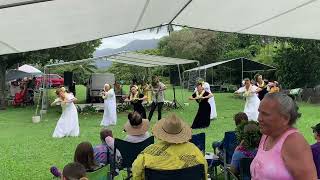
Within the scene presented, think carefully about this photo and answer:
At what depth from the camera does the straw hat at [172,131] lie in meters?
3.74

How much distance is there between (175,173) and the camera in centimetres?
370

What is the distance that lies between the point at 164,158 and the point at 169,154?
0.18 ft

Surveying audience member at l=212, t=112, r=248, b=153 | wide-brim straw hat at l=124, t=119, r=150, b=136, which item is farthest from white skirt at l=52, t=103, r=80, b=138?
audience member at l=212, t=112, r=248, b=153

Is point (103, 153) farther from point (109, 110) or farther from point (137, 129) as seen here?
point (109, 110)


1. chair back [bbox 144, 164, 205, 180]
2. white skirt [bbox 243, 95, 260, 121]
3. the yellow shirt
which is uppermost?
the yellow shirt

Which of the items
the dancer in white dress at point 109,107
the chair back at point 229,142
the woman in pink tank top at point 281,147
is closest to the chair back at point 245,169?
the chair back at point 229,142

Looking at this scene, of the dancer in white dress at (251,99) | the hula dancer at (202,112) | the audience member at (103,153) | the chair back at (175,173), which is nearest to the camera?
the chair back at (175,173)

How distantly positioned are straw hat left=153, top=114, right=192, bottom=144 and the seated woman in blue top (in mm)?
728

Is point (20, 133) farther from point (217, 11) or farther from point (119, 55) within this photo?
point (217, 11)

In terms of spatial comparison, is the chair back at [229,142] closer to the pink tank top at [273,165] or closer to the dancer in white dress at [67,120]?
the pink tank top at [273,165]

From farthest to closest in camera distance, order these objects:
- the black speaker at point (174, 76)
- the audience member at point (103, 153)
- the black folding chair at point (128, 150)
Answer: the black speaker at point (174, 76) → the black folding chair at point (128, 150) → the audience member at point (103, 153)

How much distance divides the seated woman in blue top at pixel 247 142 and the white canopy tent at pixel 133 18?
1611mm

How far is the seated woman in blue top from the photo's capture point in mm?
4359

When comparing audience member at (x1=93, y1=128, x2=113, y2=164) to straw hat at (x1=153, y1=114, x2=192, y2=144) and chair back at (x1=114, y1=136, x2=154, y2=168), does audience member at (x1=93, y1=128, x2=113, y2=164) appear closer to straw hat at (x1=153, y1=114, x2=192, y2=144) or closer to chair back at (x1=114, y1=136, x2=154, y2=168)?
chair back at (x1=114, y1=136, x2=154, y2=168)
